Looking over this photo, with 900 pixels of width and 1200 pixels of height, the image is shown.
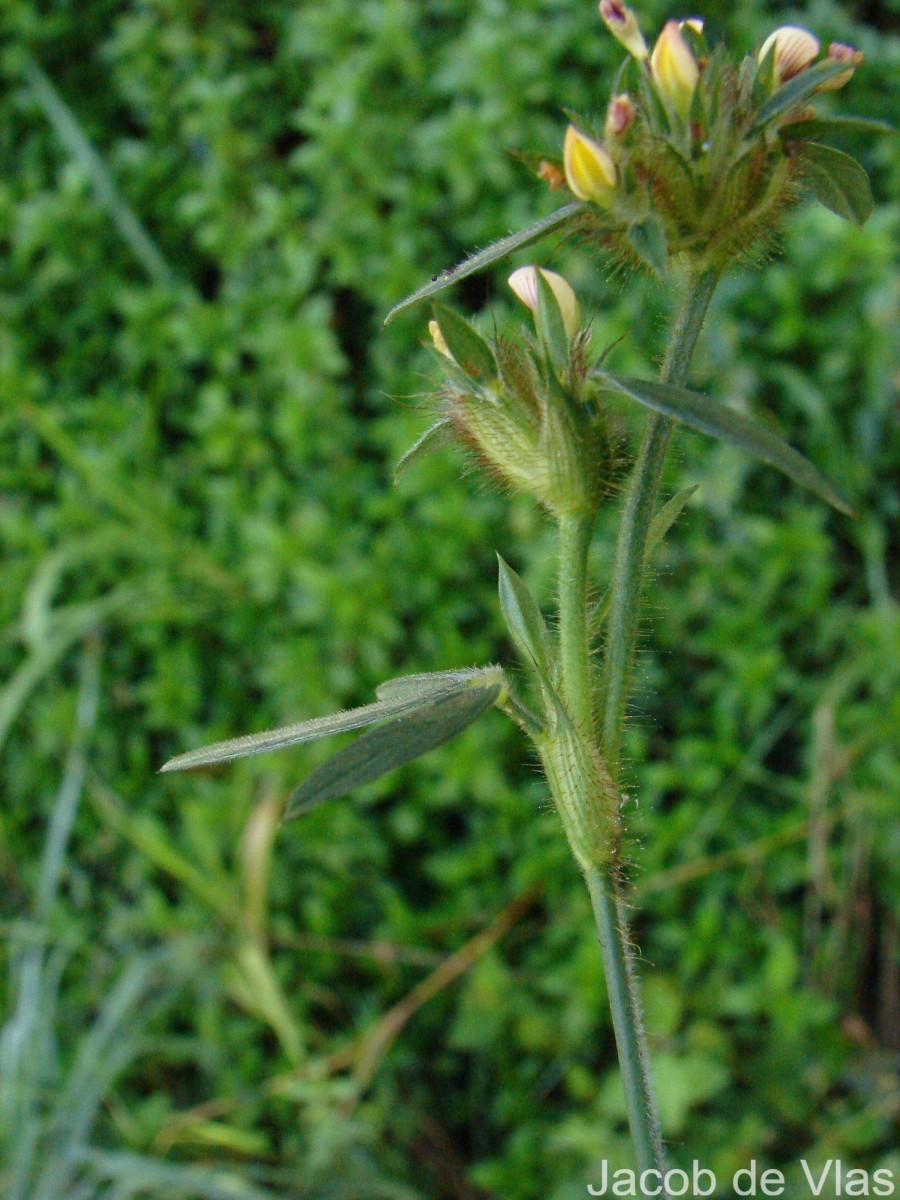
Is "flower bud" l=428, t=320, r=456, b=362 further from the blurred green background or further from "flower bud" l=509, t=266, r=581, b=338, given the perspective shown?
the blurred green background

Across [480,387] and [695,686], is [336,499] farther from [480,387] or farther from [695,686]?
[480,387]

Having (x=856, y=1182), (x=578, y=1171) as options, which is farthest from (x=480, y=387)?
(x=578, y=1171)

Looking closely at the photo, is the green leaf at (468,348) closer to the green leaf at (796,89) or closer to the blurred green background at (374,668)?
the green leaf at (796,89)

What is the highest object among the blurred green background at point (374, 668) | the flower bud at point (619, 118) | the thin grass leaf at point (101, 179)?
the thin grass leaf at point (101, 179)

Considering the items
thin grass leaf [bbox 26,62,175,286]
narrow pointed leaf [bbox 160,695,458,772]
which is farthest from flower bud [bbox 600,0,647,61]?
thin grass leaf [bbox 26,62,175,286]

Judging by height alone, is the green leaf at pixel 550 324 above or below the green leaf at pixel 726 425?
above

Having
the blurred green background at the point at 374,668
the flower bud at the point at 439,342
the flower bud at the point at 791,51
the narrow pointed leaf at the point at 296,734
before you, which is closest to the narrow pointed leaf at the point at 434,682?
the narrow pointed leaf at the point at 296,734

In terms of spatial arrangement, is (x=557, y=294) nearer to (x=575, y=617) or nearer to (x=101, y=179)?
(x=575, y=617)
